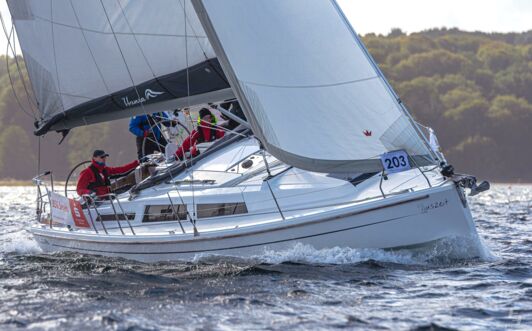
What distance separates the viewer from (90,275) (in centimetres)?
1045

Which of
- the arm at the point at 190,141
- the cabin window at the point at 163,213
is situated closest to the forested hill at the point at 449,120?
the arm at the point at 190,141

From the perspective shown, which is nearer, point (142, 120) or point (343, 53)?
point (343, 53)

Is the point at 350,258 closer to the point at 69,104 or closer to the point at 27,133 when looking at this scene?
the point at 69,104

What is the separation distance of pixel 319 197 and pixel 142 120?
4.41 m

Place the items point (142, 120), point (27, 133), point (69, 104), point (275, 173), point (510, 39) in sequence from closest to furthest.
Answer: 1. point (275, 173)
2. point (69, 104)
3. point (142, 120)
4. point (27, 133)
5. point (510, 39)

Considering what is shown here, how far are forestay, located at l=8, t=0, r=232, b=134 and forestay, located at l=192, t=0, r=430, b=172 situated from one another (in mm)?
1332

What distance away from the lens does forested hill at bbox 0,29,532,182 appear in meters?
64.2

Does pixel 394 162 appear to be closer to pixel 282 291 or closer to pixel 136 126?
pixel 282 291

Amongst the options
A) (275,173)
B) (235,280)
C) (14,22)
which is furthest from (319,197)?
(14,22)

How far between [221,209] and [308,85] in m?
1.99

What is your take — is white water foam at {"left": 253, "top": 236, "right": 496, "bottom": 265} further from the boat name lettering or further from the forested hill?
the forested hill

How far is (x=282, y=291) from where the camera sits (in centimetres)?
919

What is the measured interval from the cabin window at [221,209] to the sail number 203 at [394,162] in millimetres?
1963

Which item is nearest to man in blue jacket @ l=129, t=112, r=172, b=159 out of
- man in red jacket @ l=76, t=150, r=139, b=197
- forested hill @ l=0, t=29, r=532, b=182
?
man in red jacket @ l=76, t=150, r=139, b=197
